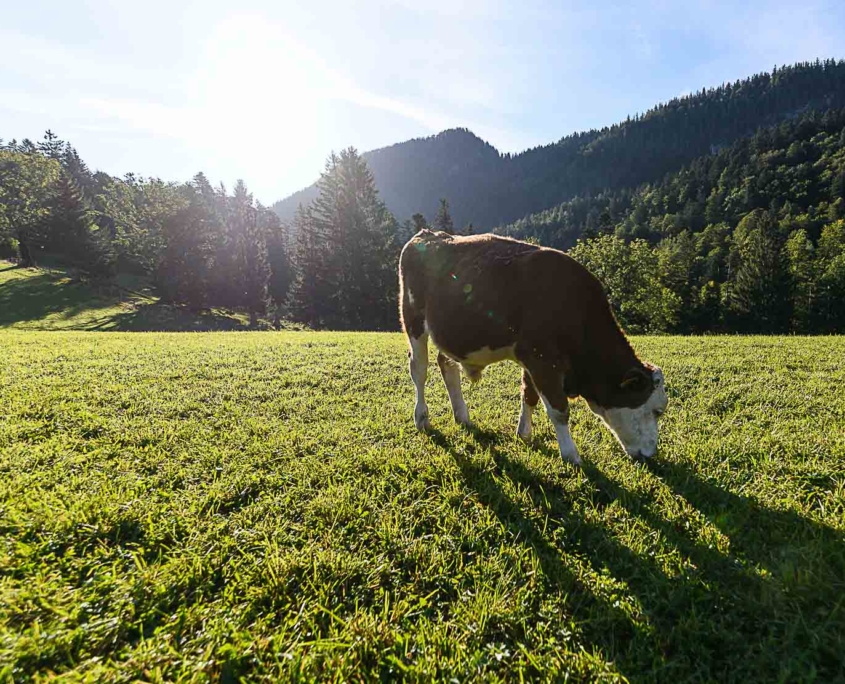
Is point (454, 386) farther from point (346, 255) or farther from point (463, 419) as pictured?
point (346, 255)

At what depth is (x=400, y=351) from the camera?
35.1 feet

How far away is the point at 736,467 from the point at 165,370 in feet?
29.1

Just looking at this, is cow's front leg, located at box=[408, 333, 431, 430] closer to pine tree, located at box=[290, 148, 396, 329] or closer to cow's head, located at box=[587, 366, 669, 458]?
cow's head, located at box=[587, 366, 669, 458]

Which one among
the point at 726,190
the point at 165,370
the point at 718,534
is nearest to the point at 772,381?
the point at 718,534

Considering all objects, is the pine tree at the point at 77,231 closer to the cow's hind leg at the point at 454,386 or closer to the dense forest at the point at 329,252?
the dense forest at the point at 329,252

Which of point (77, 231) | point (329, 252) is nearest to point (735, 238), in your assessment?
point (329, 252)

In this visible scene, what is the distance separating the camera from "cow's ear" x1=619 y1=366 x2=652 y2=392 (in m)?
3.69

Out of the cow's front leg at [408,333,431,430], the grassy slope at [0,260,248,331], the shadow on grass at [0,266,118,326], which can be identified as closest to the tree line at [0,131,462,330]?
the grassy slope at [0,260,248,331]

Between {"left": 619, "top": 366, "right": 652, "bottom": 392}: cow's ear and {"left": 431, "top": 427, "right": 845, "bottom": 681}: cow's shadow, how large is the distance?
2.86 feet

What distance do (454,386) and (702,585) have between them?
319 cm

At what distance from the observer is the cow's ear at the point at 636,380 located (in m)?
3.69

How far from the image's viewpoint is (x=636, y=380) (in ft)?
12.2

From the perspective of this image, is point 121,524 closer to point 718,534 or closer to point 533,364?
point 533,364

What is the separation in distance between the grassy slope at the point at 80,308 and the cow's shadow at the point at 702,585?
116 feet
